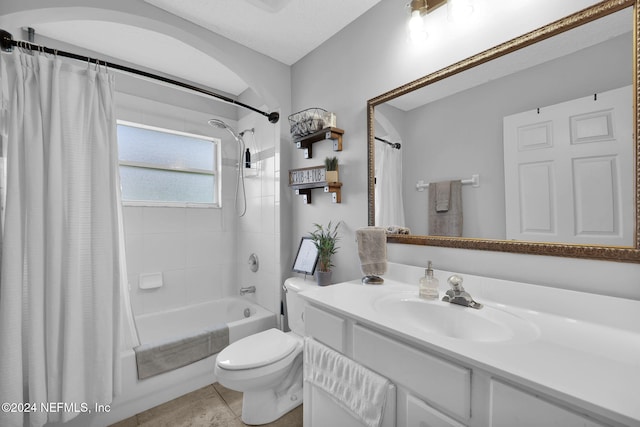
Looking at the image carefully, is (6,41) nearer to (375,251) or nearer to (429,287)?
(375,251)

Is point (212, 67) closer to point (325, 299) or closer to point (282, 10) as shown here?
point (282, 10)

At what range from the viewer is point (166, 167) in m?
2.51

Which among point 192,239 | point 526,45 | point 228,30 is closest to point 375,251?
point 526,45

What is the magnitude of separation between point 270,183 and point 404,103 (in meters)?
1.30

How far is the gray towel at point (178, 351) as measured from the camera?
162 cm

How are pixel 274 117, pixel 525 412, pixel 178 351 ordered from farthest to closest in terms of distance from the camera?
1. pixel 274 117
2. pixel 178 351
3. pixel 525 412

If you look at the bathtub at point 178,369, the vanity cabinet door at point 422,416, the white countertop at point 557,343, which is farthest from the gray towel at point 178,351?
the vanity cabinet door at point 422,416

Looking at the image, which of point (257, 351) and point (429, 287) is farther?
point (257, 351)

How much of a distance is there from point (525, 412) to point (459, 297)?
0.47 metres

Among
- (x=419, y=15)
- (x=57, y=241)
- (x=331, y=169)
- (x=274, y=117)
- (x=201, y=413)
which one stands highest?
(x=419, y=15)

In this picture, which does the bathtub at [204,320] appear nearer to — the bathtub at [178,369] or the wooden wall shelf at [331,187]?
the bathtub at [178,369]

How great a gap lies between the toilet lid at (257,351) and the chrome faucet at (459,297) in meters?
0.96

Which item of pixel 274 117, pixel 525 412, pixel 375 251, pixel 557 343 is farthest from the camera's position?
pixel 274 117

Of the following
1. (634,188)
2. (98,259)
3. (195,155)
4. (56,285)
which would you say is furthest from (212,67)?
(634,188)
